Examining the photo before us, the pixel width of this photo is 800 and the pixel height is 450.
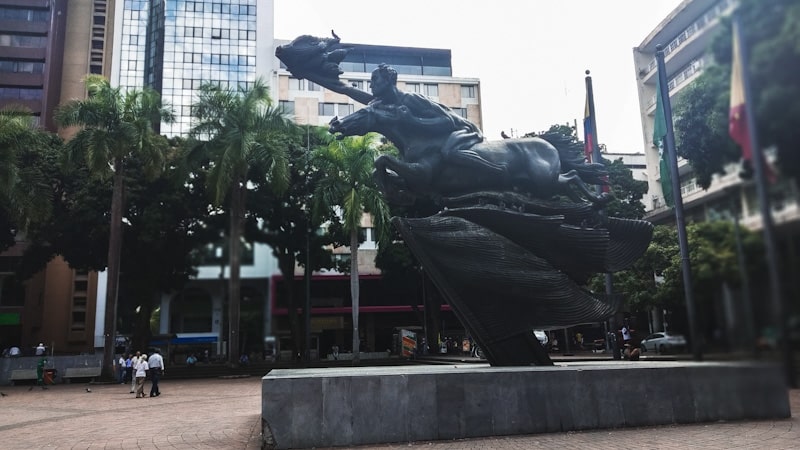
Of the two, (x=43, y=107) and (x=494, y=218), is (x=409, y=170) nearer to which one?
(x=494, y=218)

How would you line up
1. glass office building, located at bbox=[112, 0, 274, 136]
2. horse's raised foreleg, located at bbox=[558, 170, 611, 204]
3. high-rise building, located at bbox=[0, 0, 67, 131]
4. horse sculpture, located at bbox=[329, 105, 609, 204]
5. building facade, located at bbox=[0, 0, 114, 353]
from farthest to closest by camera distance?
Result: high-rise building, located at bbox=[0, 0, 67, 131]
building facade, located at bbox=[0, 0, 114, 353]
horse's raised foreleg, located at bbox=[558, 170, 611, 204]
horse sculpture, located at bbox=[329, 105, 609, 204]
glass office building, located at bbox=[112, 0, 274, 136]

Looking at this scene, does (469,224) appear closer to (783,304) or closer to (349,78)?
(783,304)

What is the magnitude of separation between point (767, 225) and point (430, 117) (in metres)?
10.0

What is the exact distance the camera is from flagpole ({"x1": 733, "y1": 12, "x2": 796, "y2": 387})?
111 centimetres

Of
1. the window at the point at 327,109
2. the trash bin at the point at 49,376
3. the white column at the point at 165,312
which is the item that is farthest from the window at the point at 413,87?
the white column at the point at 165,312

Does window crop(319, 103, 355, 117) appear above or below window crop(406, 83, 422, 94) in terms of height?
below

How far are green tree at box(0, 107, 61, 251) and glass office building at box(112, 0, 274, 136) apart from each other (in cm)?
2203

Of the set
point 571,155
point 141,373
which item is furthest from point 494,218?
point 141,373

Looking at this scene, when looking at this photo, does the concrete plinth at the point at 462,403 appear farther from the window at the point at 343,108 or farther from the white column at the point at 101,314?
the window at the point at 343,108

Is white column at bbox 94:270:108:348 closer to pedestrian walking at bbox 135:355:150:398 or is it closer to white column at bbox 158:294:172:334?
pedestrian walking at bbox 135:355:150:398

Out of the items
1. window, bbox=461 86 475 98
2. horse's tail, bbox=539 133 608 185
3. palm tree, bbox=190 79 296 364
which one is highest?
window, bbox=461 86 475 98

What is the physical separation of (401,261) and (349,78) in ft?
77.0

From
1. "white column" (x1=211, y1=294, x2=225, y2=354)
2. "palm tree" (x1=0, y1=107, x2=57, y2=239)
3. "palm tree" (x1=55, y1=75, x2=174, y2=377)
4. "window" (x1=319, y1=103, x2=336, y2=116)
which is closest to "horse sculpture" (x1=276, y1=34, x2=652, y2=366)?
"white column" (x1=211, y1=294, x2=225, y2=354)

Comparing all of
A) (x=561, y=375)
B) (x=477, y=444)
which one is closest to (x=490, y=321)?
(x=561, y=375)
